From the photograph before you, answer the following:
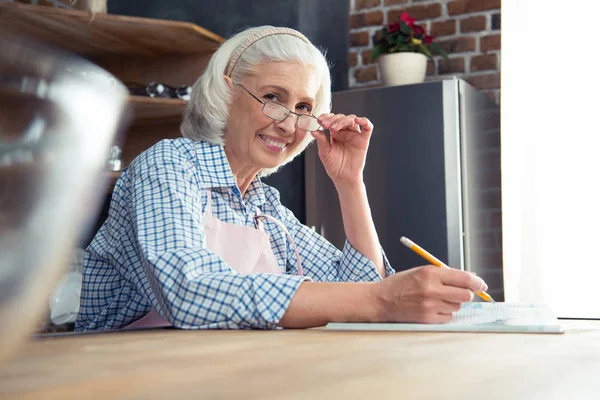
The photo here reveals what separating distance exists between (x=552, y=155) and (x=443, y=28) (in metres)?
0.79

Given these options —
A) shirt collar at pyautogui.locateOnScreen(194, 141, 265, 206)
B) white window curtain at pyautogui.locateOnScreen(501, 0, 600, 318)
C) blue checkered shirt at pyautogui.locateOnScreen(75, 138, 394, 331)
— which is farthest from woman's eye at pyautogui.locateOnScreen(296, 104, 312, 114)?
white window curtain at pyautogui.locateOnScreen(501, 0, 600, 318)

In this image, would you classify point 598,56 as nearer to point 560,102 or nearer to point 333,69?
point 560,102

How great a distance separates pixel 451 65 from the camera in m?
3.23

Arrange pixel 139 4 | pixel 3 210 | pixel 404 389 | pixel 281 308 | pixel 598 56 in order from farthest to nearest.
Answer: pixel 139 4
pixel 598 56
pixel 281 308
pixel 404 389
pixel 3 210

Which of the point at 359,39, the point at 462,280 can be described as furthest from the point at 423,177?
the point at 462,280

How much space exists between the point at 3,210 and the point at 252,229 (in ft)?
3.90

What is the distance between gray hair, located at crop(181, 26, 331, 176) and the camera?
153 centimetres

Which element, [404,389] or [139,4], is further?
[139,4]

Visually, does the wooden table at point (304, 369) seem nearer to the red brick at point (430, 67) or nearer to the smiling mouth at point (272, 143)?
the smiling mouth at point (272, 143)

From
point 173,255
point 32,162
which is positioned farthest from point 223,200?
point 32,162

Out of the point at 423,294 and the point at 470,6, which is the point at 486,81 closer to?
the point at 470,6

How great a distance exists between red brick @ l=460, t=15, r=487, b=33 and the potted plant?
0.89 feet

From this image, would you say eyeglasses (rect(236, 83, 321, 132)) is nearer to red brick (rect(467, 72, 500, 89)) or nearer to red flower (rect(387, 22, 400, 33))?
red flower (rect(387, 22, 400, 33))

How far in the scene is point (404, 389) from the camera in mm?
353
